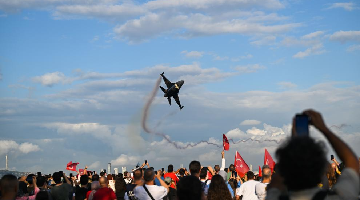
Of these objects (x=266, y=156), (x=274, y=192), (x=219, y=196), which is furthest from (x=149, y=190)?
(x=266, y=156)

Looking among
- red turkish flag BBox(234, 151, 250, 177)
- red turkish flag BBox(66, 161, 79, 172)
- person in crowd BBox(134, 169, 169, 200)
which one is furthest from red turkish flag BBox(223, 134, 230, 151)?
person in crowd BBox(134, 169, 169, 200)

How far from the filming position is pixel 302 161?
3965mm

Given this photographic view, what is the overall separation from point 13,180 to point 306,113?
537cm

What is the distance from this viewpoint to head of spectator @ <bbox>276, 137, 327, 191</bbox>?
3.97 meters

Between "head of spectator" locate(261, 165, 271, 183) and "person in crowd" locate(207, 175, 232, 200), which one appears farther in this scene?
"head of spectator" locate(261, 165, 271, 183)

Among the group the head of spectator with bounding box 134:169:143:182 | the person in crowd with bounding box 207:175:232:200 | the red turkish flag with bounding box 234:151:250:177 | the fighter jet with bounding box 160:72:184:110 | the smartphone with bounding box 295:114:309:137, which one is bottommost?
the person in crowd with bounding box 207:175:232:200

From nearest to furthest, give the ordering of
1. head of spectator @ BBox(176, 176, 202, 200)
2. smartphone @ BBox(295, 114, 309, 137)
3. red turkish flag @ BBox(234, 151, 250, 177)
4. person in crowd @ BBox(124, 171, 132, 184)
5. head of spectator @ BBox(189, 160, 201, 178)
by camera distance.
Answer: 1. smartphone @ BBox(295, 114, 309, 137)
2. head of spectator @ BBox(176, 176, 202, 200)
3. head of spectator @ BBox(189, 160, 201, 178)
4. person in crowd @ BBox(124, 171, 132, 184)
5. red turkish flag @ BBox(234, 151, 250, 177)

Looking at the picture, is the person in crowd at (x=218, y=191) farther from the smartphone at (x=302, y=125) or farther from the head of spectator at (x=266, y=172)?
the smartphone at (x=302, y=125)

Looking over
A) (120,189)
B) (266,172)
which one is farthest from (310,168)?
(120,189)

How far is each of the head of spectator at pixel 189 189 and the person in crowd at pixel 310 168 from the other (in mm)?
1915

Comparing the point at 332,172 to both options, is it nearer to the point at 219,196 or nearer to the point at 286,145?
the point at 219,196

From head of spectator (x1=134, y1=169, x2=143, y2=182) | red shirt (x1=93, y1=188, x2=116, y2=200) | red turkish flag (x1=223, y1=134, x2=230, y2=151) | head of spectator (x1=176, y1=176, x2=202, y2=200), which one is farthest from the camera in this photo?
red turkish flag (x1=223, y1=134, x2=230, y2=151)

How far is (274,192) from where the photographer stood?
4316mm

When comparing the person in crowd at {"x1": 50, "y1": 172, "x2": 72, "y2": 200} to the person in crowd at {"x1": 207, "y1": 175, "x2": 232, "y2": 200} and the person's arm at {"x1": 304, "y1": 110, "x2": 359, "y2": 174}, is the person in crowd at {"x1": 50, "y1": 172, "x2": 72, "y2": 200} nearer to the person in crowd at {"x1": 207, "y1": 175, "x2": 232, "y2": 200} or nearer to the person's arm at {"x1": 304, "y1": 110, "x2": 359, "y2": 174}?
the person in crowd at {"x1": 207, "y1": 175, "x2": 232, "y2": 200}
